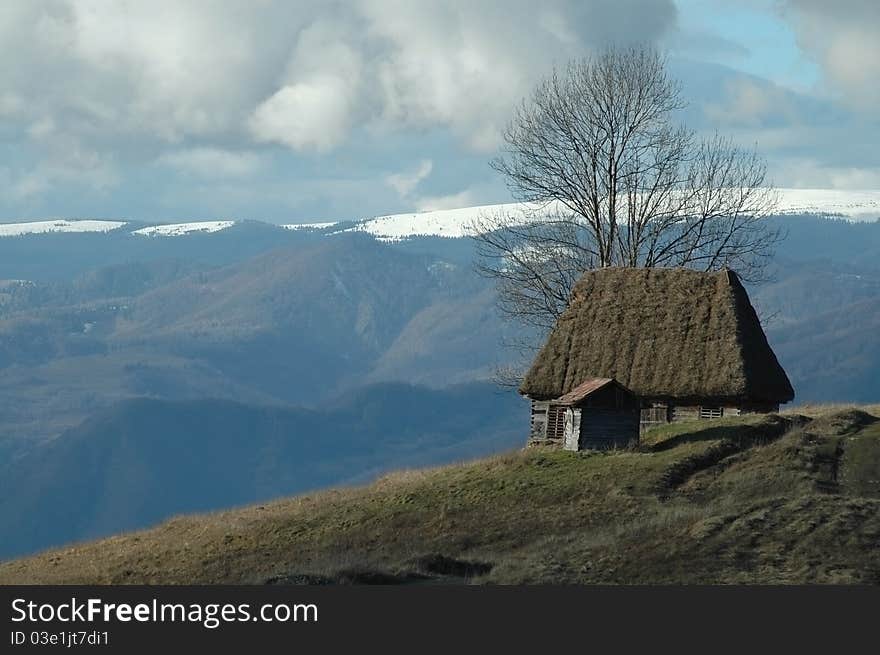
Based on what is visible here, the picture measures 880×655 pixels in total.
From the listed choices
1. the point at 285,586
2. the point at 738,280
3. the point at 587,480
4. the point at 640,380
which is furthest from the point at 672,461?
the point at 285,586

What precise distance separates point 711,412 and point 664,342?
11.2 feet

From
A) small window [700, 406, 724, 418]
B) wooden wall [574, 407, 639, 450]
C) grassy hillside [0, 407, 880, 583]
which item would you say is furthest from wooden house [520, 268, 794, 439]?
wooden wall [574, 407, 639, 450]

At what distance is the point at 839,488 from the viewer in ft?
143

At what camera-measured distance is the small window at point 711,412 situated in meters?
60.6

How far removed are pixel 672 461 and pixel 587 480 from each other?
2837mm

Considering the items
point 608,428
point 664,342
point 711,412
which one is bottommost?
point 608,428

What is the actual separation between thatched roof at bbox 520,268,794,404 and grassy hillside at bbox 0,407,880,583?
3298 mm

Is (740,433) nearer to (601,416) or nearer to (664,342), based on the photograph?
(601,416)

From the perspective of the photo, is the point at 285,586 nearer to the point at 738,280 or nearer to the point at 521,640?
the point at 521,640

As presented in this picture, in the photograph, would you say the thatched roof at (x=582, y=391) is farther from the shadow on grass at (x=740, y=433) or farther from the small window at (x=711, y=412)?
the small window at (x=711, y=412)

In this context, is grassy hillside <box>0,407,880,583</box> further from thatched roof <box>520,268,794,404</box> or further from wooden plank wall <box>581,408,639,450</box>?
thatched roof <box>520,268,794,404</box>

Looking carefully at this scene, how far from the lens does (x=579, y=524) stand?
4291cm

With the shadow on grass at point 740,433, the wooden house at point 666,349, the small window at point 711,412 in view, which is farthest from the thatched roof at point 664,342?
the shadow on grass at point 740,433

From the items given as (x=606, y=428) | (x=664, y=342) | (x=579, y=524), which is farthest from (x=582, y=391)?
(x=579, y=524)
